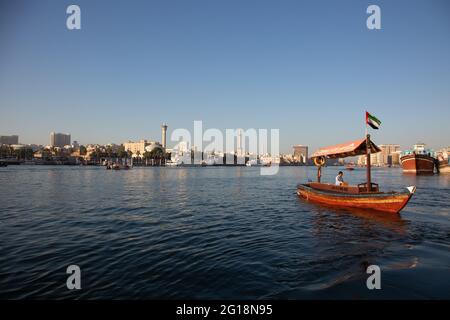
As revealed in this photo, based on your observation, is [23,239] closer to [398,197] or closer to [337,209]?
[337,209]

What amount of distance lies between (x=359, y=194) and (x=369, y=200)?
0.87 meters

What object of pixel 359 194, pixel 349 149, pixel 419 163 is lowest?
pixel 359 194

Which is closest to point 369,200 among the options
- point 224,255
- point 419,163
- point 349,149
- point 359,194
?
point 359,194

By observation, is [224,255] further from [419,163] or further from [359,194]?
[419,163]

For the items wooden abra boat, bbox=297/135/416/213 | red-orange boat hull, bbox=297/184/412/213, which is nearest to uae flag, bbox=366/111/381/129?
wooden abra boat, bbox=297/135/416/213

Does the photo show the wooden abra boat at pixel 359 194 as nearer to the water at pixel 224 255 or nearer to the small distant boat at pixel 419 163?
the water at pixel 224 255

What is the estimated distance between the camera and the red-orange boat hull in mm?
19594

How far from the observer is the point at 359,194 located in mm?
21609

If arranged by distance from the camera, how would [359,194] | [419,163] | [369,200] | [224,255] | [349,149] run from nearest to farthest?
1. [224,255]
2. [369,200]
3. [359,194]
4. [349,149]
5. [419,163]

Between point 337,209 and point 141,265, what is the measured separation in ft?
59.9

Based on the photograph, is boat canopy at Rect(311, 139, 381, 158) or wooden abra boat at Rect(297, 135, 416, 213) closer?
wooden abra boat at Rect(297, 135, 416, 213)

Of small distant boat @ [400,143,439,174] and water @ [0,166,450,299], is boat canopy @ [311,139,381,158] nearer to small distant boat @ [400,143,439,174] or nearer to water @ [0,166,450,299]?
water @ [0,166,450,299]

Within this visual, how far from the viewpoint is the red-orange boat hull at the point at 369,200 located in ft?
64.3
